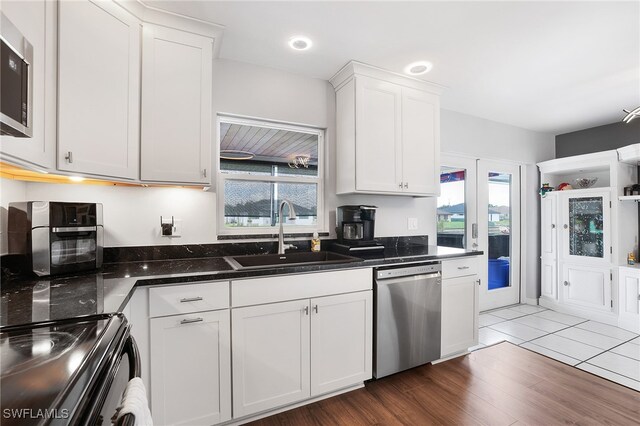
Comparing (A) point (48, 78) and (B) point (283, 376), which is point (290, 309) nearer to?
(B) point (283, 376)

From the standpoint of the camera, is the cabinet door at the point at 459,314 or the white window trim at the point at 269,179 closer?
the white window trim at the point at 269,179

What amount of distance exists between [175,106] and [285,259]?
1377 millimetres

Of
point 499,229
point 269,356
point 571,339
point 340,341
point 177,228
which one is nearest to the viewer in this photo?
point 269,356

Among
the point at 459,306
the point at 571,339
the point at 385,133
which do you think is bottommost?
the point at 571,339

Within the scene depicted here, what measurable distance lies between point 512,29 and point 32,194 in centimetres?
330

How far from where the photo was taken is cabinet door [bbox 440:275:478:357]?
8.27ft

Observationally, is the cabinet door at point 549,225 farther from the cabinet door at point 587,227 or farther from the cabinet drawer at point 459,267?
the cabinet drawer at point 459,267

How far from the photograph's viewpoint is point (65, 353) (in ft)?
2.43

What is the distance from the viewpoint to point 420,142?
2785 millimetres

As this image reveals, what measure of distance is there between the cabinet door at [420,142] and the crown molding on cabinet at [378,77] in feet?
0.18

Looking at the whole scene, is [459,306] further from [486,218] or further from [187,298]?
[187,298]

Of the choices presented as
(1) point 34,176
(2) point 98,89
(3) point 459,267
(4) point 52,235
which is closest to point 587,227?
(3) point 459,267

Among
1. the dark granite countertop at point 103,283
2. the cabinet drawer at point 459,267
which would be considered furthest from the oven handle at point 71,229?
the cabinet drawer at point 459,267

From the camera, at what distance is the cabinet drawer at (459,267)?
8.27ft
